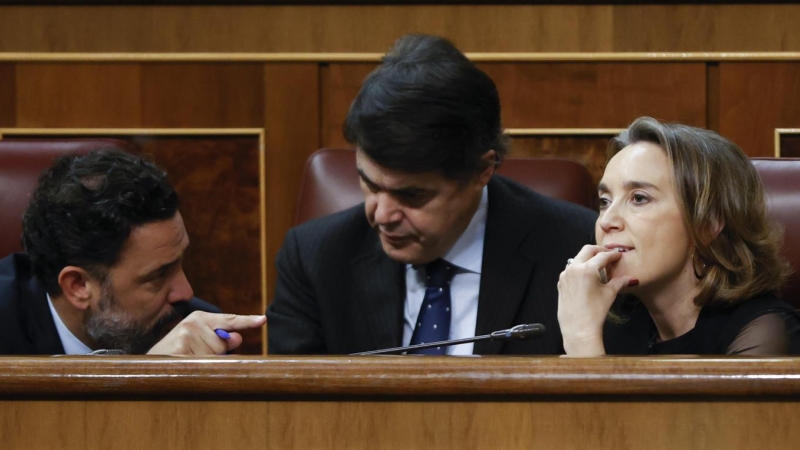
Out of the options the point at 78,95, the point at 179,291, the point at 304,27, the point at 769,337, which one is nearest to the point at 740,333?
the point at 769,337

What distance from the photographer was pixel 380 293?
49.2 inches

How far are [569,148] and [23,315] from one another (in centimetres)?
84

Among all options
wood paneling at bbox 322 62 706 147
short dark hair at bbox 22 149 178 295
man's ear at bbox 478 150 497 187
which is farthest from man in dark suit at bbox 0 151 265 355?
wood paneling at bbox 322 62 706 147

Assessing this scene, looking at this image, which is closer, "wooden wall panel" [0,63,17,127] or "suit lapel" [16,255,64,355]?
"suit lapel" [16,255,64,355]

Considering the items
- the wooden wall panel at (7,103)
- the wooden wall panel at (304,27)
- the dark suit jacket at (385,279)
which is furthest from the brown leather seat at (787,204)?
the wooden wall panel at (7,103)

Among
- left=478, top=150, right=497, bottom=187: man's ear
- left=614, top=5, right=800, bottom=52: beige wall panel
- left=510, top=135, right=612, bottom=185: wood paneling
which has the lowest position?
left=478, top=150, right=497, bottom=187: man's ear

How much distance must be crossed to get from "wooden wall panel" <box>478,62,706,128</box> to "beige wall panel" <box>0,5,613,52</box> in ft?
0.39

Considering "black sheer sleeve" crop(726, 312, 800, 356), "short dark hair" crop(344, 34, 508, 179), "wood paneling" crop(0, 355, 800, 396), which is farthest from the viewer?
"short dark hair" crop(344, 34, 508, 179)

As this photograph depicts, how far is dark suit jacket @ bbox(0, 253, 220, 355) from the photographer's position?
4.18 feet

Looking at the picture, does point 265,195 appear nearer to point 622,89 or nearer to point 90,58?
point 90,58

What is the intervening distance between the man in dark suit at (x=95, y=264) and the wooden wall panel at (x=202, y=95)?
1.30 feet

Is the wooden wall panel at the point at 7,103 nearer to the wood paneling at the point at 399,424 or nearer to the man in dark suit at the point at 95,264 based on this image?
the man in dark suit at the point at 95,264

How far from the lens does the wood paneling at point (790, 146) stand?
168cm

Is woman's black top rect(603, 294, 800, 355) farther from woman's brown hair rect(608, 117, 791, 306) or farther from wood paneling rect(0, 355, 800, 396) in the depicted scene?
wood paneling rect(0, 355, 800, 396)
